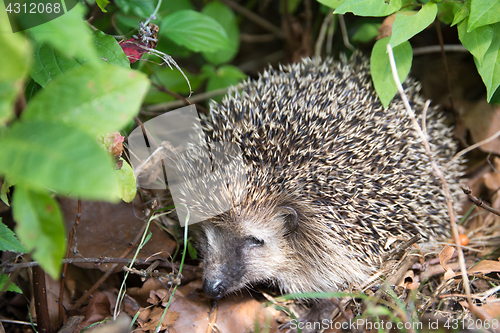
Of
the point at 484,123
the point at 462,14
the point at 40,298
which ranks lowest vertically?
the point at 40,298

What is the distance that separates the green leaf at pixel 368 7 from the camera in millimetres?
1922

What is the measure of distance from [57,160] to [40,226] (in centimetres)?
20

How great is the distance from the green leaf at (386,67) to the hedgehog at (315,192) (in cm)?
15

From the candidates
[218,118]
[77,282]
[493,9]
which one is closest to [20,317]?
[77,282]

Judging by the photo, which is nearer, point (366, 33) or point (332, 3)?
point (332, 3)

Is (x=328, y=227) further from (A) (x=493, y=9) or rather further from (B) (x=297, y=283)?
(A) (x=493, y=9)

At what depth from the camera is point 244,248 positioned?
7.48 ft

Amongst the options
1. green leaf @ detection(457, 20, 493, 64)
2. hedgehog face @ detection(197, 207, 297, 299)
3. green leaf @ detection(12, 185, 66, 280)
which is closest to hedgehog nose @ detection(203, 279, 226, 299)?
hedgehog face @ detection(197, 207, 297, 299)

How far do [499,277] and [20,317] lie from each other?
2636 millimetres

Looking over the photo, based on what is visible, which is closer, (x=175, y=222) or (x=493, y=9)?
(x=493, y=9)

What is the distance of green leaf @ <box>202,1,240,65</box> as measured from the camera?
10.7ft

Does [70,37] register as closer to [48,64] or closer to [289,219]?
[48,64]

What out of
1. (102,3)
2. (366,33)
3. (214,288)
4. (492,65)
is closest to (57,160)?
(102,3)

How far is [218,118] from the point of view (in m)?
2.43
